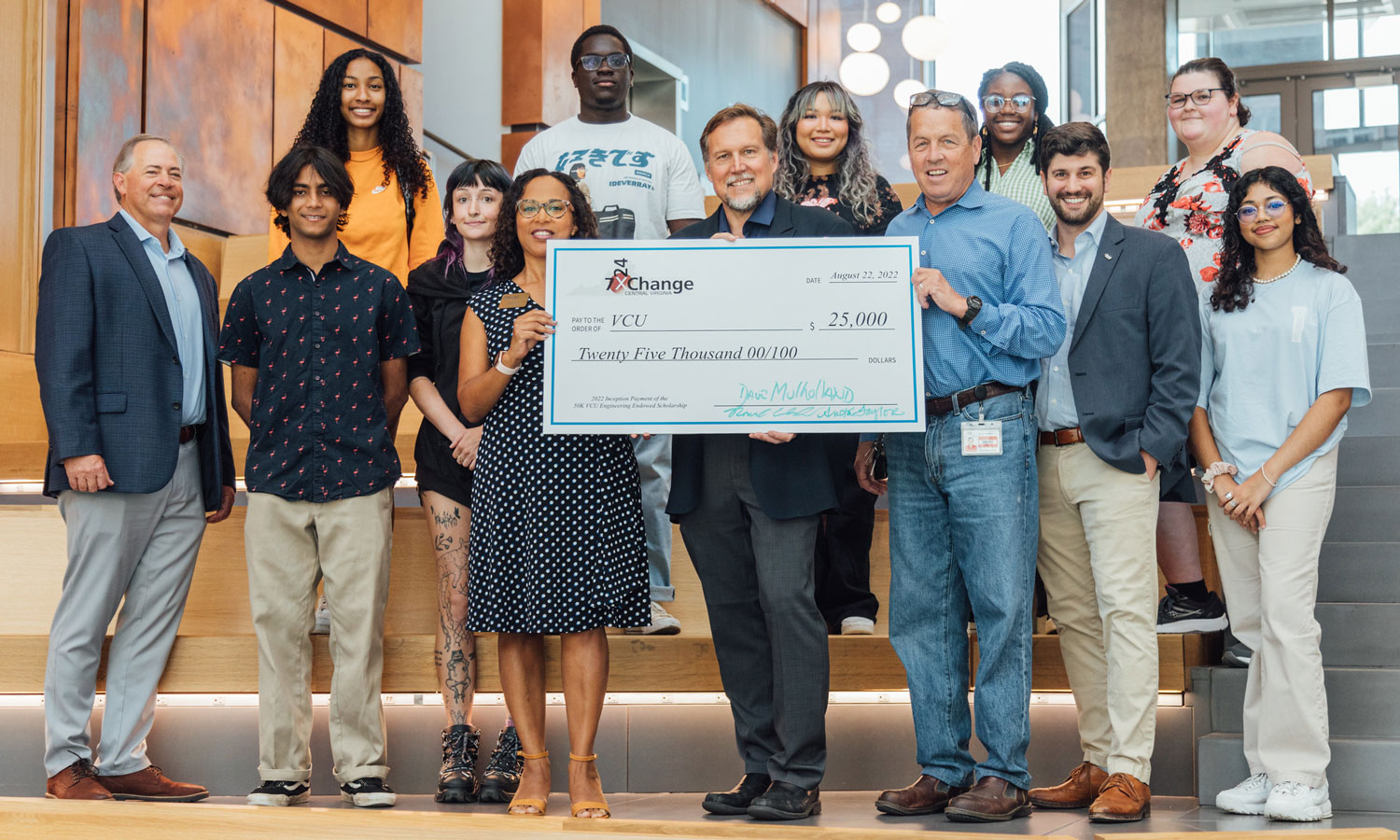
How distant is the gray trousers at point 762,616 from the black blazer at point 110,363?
1.45m

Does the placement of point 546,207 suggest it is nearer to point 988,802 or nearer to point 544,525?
point 544,525

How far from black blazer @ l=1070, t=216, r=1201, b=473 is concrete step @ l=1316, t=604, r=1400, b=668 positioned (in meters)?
0.97

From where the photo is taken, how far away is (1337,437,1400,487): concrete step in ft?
14.7

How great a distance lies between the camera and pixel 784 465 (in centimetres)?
305

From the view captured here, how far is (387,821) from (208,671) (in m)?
1.20

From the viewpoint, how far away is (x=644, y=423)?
3029mm

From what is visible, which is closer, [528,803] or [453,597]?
[528,803]

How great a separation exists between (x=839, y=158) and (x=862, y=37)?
21.5ft

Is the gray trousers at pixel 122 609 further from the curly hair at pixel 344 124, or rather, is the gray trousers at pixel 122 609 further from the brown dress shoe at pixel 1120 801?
the brown dress shoe at pixel 1120 801

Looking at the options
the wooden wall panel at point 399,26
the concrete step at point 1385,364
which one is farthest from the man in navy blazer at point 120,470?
the wooden wall panel at point 399,26

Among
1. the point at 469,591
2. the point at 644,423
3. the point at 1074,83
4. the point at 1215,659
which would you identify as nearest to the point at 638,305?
the point at 644,423

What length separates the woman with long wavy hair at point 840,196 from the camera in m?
3.65

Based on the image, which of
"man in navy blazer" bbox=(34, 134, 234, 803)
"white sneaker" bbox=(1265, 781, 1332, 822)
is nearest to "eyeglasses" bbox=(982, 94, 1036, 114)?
"white sneaker" bbox=(1265, 781, 1332, 822)

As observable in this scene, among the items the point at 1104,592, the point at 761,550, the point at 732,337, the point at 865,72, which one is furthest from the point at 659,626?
the point at 865,72
